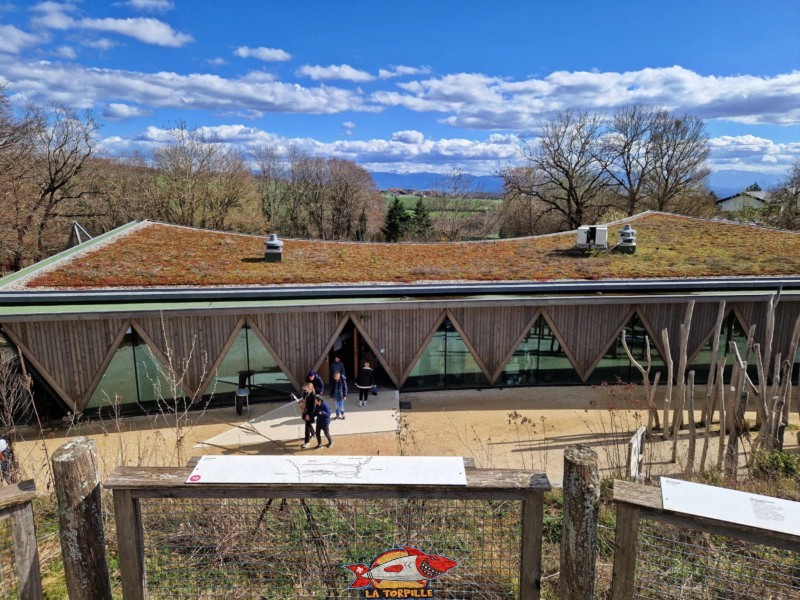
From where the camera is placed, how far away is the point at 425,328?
14320mm

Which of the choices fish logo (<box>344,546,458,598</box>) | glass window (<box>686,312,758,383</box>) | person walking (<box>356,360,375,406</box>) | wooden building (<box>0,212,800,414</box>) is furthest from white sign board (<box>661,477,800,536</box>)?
glass window (<box>686,312,758,383</box>)

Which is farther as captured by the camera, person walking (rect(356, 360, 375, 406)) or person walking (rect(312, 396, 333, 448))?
person walking (rect(356, 360, 375, 406))

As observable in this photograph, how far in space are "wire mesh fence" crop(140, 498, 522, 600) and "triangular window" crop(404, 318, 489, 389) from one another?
33.5ft

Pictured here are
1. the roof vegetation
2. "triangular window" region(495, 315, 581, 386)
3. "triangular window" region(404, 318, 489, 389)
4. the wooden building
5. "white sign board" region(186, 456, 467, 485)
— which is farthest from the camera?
"triangular window" region(495, 315, 581, 386)

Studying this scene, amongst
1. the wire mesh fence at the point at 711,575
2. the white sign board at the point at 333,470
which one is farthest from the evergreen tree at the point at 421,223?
the white sign board at the point at 333,470

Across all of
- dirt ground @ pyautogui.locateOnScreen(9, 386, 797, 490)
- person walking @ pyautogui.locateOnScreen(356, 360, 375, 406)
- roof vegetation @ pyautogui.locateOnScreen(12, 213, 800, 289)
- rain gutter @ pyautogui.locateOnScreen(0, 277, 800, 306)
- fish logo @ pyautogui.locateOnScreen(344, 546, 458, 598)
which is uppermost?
roof vegetation @ pyautogui.locateOnScreen(12, 213, 800, 289)

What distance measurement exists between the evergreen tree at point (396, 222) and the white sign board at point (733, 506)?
42693 mm

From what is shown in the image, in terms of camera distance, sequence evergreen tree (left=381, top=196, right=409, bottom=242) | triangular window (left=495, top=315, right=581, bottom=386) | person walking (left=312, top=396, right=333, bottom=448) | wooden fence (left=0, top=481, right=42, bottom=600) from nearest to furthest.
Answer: wooden fence (left=0, top=481, right=42, bottom=600) → person walking (left=312, top=396, right=333, bottom=448) → triangular window (left=495, top=315, right=581, bottom=386) → evergreen tree (left=381, top=196, right=409, bottom=242)

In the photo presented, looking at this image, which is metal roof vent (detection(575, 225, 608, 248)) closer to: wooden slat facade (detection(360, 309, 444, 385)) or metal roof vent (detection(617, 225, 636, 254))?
metal roof vent (detection(617, 225, 636, 254))

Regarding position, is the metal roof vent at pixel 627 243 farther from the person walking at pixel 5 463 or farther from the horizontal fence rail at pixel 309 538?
the person walking at pixel 5 463

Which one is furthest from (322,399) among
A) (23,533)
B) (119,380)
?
(23,533)

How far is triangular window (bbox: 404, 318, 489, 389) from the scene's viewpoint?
571 inches

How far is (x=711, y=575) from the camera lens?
3.82 m

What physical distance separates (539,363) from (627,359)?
2.50 m
